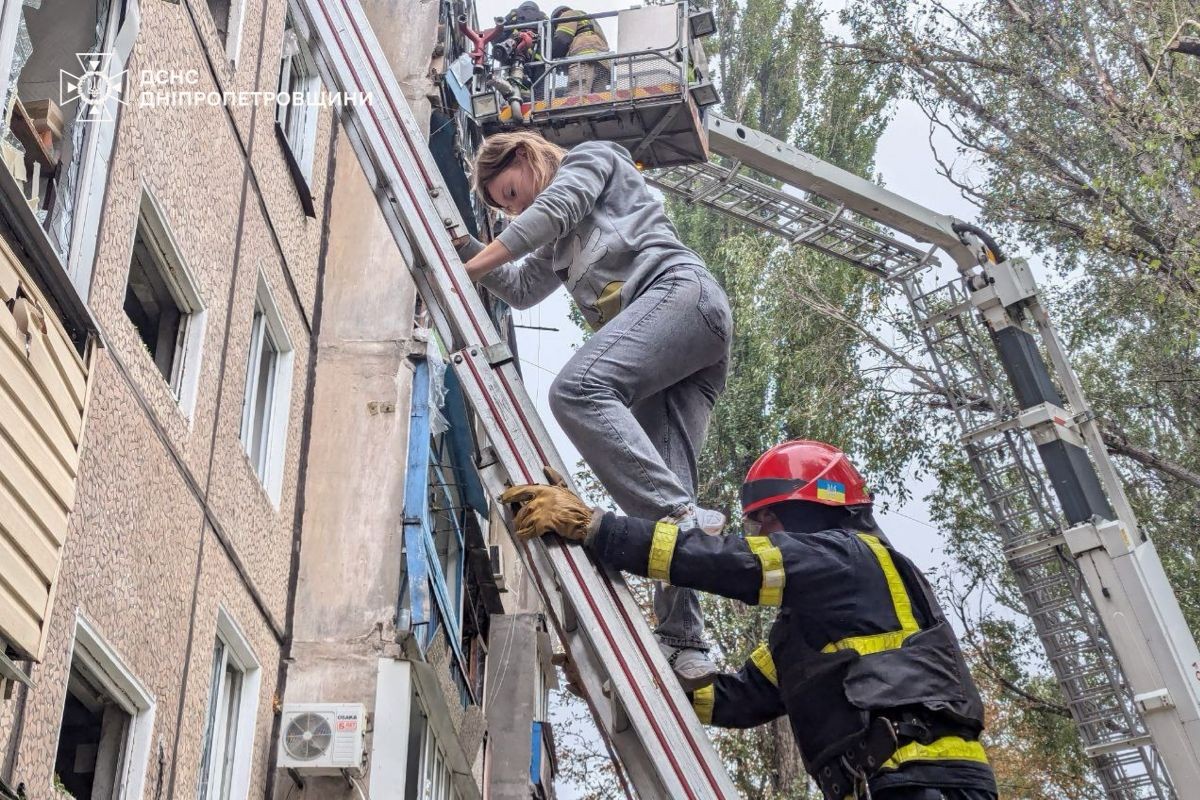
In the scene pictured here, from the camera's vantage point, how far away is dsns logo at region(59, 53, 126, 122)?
5.35 m

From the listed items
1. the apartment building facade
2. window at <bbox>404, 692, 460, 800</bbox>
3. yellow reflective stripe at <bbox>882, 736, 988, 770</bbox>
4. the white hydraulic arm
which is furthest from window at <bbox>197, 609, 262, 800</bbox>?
the white hydraulic arm

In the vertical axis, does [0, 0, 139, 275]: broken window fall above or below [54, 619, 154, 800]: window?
above

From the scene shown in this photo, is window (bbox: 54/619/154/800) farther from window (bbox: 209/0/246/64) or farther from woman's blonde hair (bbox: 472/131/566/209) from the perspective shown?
window (bbox: 209/0/246/64)

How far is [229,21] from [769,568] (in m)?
5.11

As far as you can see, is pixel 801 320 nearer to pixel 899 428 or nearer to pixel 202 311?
pixel 899 428

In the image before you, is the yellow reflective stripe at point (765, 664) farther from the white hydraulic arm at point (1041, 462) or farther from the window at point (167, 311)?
the white hydraulic arm at point (1041, 462)

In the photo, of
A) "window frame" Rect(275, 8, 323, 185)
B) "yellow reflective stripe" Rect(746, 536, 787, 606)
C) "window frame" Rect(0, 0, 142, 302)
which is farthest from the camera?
"window frame" Rect(275, 8, 323, 185)

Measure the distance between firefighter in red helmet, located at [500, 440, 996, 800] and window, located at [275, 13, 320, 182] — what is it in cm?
534

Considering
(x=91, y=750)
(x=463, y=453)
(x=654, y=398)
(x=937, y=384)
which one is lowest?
(x=91, y=750)

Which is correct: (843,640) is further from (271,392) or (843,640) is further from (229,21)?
(229,21)

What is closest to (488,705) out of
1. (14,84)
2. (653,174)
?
(653,174)

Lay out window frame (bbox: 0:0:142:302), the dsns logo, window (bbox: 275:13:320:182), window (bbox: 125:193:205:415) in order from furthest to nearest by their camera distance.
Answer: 1. window (bbox: 275:13:320:182)
2. window (bbox: 125:193:205:415)
3. the dsns logo
4. window frame (bbox: 0:0:142:302)

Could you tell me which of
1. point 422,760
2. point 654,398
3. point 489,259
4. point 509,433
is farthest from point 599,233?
point 422,760

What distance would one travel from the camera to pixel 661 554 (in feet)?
13.1
